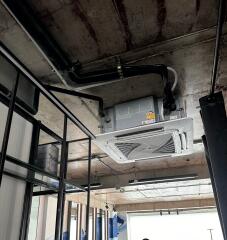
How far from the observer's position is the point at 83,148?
4035 millimetres

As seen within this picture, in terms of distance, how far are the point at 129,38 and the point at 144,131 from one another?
0.79m

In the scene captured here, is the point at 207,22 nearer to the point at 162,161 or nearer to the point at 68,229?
the point at 162,161

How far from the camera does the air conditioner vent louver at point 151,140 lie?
2.06 m

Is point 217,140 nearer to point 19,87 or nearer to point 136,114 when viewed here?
point 136,114

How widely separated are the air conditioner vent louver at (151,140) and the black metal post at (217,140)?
0.60 feet

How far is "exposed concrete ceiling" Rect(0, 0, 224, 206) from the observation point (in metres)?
1.58

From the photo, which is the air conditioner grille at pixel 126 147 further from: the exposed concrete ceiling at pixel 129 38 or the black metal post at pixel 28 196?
the black metal post at pixel 28 196

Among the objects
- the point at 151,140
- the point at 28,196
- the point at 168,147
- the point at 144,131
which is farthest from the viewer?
the point at 168,147

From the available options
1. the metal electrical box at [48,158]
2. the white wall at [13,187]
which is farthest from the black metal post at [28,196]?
the metal electrical box at [48,158]

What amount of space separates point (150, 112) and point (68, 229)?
439cm

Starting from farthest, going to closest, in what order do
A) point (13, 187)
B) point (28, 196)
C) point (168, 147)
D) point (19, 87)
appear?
point (168, 147) < point (19, 87) < point (28, 196) < point (13, 187)

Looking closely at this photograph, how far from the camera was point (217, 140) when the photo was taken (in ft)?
6.45

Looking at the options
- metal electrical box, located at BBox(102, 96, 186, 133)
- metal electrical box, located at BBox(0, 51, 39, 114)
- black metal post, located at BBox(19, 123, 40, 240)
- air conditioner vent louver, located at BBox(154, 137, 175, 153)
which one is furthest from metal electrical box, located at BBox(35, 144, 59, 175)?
air conditioner vent louver, located at BBox(154, 137, 175, 153)

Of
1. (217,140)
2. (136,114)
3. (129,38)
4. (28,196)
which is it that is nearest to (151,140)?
(136,114)
